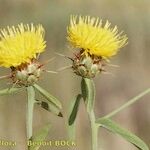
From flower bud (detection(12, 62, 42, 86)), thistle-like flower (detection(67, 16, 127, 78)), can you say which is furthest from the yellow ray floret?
flower bud (detection(12, 62, 42, 86))

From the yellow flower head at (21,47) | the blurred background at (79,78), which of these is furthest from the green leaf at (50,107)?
the blurred background at (79,78)

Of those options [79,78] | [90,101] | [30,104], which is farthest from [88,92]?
[79,78]

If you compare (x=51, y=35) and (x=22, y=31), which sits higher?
(x=51, y=35)

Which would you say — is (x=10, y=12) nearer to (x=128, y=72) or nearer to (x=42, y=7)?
(x=42, y=7)

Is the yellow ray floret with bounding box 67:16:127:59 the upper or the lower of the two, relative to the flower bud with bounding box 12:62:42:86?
upper

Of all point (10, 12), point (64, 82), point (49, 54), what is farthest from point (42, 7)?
point (64, 82)

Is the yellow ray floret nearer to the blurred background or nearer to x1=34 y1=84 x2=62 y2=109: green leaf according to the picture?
x1=34 y1=84 x2=62 y2=109: green leaf

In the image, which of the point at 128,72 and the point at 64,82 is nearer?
the point at 64,82
